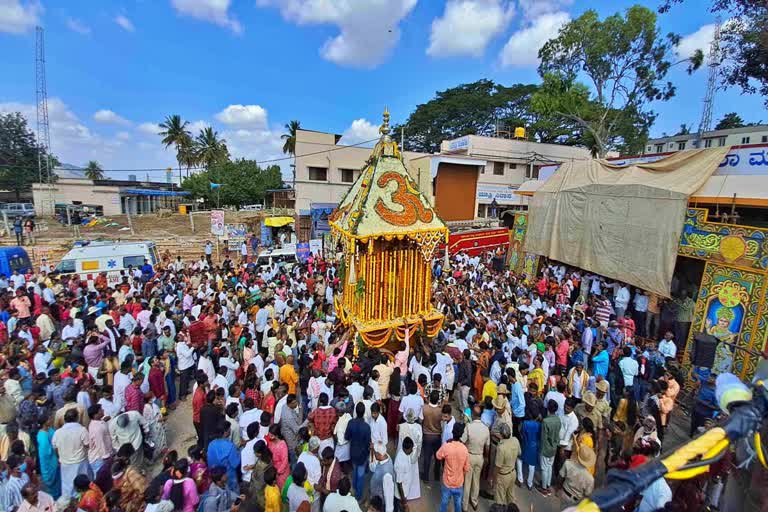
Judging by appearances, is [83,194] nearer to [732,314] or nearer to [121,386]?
[121,386]

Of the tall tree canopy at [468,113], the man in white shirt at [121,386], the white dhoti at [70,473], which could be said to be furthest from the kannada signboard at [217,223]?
the tall tree canopy at [468,113]

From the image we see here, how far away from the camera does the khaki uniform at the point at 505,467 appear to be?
4.42m

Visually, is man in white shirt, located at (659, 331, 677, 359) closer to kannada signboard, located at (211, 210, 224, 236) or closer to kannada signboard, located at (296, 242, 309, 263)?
kannada signboard, located at (296, 242, 309, 263)

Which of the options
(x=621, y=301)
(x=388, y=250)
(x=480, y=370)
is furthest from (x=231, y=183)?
(x=480, y=370)

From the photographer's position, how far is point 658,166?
9688mm

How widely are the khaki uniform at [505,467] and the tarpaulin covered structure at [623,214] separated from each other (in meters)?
7.40

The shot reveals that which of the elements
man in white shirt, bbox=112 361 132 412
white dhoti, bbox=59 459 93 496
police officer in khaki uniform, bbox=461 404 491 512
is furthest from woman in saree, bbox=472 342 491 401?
white dhoti, bbox=59 459 93 496

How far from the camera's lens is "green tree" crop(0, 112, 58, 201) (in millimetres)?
35050

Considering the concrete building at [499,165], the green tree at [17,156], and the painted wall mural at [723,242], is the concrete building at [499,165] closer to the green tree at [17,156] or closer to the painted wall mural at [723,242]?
the painted wall mural at [723,242]

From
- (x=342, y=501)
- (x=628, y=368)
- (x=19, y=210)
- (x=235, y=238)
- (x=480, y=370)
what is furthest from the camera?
(x=19, y=210)

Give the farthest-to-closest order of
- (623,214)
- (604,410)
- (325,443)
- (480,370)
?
(623,214) < (480,370) < (604,410) < (325,443)

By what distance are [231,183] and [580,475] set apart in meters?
39.0

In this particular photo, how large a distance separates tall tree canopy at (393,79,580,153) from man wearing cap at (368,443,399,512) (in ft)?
122

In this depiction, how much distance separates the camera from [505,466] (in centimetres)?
444
